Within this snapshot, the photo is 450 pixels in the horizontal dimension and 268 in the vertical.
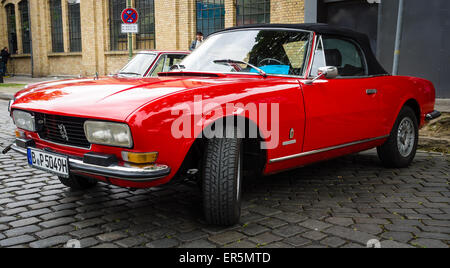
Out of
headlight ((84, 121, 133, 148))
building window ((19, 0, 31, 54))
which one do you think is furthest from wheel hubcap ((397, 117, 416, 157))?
building window ((19, 0, 31, 54))

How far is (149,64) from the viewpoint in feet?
24.4

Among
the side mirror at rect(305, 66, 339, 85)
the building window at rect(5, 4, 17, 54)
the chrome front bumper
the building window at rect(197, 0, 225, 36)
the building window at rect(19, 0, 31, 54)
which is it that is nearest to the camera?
the chrome front bumper

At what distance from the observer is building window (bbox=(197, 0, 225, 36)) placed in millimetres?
15659

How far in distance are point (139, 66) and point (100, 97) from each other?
15.3 feet

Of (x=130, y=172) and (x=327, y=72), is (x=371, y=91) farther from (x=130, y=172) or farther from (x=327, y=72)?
(x=130, y=172)

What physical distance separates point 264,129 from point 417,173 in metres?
2.53

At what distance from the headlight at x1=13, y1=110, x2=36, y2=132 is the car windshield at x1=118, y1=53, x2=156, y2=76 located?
3.89 meters

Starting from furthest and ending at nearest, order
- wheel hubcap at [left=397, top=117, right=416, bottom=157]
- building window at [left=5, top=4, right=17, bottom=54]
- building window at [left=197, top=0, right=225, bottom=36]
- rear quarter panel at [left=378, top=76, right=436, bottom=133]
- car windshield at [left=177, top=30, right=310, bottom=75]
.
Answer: building window at [left=5, top=4, right=17, bottom=54]
building window at [left=197, top=0, right=225, bottom=36]
wheel hubcap at [left=397, top=117, right=416, bottom=157]
rear quarter panel at [left=378, top=76, right=436, bottom=133]
car windshield at [left=177, top=30, right=310, bottom=75]

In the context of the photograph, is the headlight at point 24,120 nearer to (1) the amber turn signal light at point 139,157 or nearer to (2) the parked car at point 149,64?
(1) the amber turn signal light at point 139,157

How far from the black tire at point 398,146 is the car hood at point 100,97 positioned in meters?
2.49

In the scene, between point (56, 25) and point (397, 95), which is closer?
point (397, 95)

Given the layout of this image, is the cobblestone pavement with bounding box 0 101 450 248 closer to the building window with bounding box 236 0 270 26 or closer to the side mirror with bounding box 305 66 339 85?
the side mirror with bounding box 305 66 339 85

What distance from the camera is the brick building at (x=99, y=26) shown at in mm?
14906

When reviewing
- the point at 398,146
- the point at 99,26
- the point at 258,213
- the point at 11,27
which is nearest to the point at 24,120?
the point at 258,213
